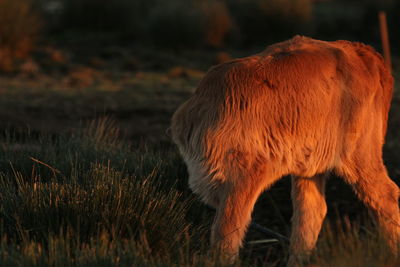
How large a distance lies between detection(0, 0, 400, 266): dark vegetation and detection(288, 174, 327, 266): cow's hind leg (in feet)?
1.00

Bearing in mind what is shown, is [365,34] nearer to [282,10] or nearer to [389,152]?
[282,10]

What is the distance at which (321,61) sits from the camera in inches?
188

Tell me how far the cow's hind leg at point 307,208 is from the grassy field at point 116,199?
17 centimetres

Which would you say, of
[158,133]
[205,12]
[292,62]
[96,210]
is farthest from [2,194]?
[205,12]

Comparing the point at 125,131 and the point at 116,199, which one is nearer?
the point at 116,199

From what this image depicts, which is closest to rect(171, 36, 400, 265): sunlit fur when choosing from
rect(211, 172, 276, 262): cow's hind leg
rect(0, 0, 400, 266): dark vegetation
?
rect(211, 172, 276, 262): cow's hind leg

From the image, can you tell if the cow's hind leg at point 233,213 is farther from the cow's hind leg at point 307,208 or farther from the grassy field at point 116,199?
the cow's hind leg at point 307,208

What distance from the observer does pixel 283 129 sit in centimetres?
455

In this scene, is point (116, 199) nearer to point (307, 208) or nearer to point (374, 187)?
point (307, 208)

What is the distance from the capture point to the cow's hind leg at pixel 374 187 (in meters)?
4.95

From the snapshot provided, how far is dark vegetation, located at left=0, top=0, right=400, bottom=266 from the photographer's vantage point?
165 inches

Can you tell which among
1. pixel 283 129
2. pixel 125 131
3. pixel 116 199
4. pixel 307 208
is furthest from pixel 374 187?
pixel 125 131

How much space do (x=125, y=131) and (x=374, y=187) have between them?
3.88 meters

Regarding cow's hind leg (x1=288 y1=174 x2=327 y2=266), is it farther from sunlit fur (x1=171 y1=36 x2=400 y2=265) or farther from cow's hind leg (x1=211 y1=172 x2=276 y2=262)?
cow's hind leg (x1=211 y1=172 x2=276 y2=262)
